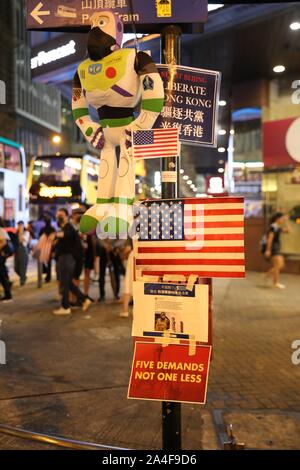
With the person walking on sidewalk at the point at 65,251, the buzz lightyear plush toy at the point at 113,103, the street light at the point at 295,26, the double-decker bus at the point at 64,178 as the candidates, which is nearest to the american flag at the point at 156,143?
the buzz lightyear plush toy at the point at 113,103

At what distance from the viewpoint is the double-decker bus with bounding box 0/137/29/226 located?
54.5 ft

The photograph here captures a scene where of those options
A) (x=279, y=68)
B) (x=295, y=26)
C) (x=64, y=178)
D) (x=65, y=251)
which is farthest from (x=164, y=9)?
(x=64, y=178)

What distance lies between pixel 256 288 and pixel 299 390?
7722 millimetres

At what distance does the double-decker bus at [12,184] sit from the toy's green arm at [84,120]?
12751mm

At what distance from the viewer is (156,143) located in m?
3.24

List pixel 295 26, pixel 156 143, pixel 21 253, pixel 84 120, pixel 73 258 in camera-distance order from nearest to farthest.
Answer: pixel 156 143 → pixel 84 120 → pixel 73 258 → pixel 295 26 → pixel 21 253

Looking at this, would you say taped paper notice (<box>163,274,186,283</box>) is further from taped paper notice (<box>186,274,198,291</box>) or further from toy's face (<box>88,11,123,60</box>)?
toy's face (<box>88,11,123,60</box>)

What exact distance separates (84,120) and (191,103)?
845mm

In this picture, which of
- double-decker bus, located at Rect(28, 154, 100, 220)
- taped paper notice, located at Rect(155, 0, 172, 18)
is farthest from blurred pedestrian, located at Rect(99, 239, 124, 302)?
double-decker bus, located at Rect(28, 154, 100, 220)

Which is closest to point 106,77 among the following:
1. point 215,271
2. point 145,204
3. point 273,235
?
point 145,204

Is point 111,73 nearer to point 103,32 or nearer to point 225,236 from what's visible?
point 103,32

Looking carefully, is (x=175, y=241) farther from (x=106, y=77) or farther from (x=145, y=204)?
(x=106, y=77)

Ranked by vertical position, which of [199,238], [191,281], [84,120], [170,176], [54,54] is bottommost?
[191,281]

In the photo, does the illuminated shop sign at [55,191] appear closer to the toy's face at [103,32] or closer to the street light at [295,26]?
the street light at [295,26]
